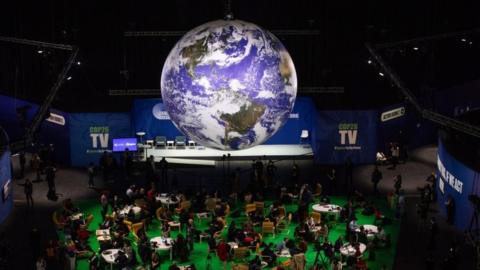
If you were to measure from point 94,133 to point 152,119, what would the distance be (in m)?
3.16

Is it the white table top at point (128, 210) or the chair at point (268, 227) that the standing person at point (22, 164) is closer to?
the white table top at point (128, 210)

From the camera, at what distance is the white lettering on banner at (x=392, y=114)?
96.5 feet

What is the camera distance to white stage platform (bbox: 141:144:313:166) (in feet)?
95.3

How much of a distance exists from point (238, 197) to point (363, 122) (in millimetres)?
7890

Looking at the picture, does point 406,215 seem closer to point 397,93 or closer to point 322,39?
point 397,93

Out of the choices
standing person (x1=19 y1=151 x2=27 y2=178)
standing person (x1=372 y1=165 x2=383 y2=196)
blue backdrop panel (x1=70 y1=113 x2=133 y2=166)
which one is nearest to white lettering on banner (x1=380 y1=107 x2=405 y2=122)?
standing person (x1=372 y1=165 x2=383 y2=196)

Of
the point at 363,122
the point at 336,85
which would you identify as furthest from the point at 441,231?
the point at 336,85

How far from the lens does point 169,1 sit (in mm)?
29078

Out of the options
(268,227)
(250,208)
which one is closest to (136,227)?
(268,227)

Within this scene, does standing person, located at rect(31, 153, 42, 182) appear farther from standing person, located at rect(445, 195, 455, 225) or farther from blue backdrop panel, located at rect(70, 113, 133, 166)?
standing person, located at rect(445, 195, 455, 225)

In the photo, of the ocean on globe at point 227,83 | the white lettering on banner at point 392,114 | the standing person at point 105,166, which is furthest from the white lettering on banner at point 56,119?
the ocean on globe at point 227,83

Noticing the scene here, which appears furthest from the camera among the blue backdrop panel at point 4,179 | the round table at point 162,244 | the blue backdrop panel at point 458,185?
the blue backdrop panel at point 4,179

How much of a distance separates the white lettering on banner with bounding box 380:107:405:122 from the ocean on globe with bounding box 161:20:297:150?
24.5 metres

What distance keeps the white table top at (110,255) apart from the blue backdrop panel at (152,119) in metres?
14.1
